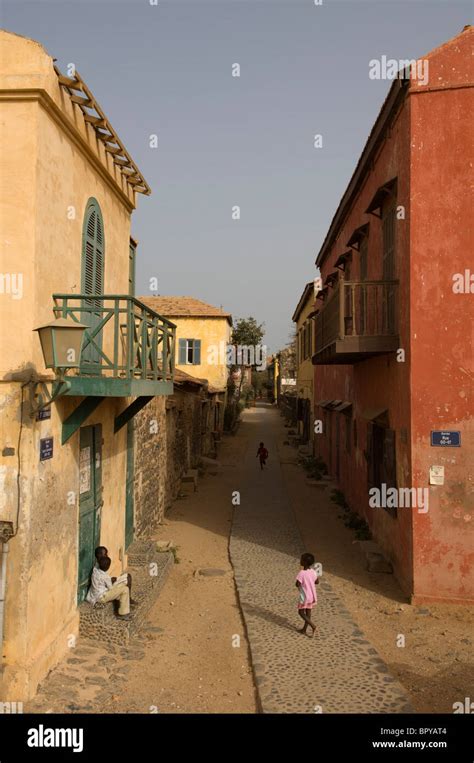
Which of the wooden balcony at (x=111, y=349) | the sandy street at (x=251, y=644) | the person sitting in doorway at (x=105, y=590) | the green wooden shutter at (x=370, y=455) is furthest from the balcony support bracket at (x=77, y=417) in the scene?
the green wooden shutter at (x=370, y=455)

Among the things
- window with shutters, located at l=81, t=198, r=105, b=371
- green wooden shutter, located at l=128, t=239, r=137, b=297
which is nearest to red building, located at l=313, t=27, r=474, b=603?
window with shutters, located at l=81, t=198, r=105, b=371

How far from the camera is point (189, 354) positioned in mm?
33562

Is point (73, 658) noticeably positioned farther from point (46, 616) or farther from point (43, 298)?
point (43, 298)

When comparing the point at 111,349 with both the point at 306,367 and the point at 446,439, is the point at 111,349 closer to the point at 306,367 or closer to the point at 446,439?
the point at 446,439

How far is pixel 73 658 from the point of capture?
6422mm

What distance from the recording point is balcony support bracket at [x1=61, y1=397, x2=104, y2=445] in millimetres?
6434

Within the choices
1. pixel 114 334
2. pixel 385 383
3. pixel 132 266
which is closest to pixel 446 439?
pixel 385 383

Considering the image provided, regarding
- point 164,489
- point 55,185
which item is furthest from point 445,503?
point 164,489

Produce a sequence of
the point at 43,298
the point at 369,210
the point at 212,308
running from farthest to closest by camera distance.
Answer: the point at 212,308, the point at 369,210, the point at 43,298

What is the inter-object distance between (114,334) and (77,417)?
1.16 meters

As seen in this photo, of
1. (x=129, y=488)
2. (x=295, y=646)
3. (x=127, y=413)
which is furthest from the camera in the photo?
(x=129, y=488)

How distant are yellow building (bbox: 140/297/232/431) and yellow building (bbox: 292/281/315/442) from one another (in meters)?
4.88

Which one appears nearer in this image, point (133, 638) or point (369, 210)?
point (133, 638)

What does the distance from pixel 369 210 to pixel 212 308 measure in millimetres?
23587
